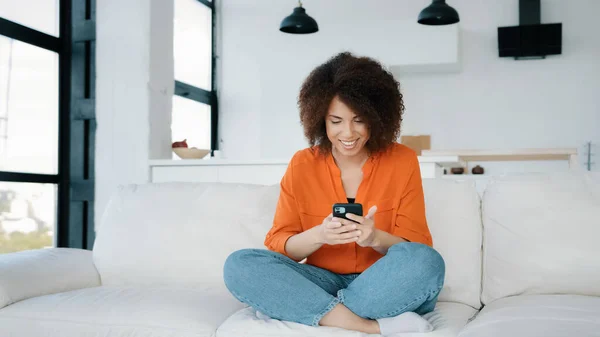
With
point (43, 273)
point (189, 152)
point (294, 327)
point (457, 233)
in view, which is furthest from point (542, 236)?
point (189, 152)

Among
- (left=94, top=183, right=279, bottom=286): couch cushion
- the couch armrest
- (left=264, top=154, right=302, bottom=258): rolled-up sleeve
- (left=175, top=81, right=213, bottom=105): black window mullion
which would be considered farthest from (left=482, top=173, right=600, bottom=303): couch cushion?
(left=175, top=81, right=213, bottom=105): black window mullion

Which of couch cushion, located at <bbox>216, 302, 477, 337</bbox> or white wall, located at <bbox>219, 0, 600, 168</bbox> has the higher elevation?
white wall, located at <bbox>219, 0, 600, 168</bbox>

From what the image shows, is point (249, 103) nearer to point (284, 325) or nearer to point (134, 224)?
point (134, 224)

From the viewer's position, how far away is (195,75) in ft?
22.3

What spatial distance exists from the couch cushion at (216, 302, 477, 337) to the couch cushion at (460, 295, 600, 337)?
6cm

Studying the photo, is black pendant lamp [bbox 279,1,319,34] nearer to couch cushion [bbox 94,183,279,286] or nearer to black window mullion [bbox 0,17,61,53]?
black window mullion [bbox 0,17,61,53]

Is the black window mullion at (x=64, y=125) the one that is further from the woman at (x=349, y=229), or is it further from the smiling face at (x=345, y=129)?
the smiling face at (x=345, y=129)

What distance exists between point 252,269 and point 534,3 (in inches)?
225

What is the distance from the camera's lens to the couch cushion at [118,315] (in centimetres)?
179

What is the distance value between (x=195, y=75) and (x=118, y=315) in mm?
5193

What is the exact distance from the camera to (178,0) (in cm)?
639

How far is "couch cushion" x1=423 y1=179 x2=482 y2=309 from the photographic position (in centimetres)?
205

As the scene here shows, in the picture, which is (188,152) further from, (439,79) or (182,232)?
(439,79)

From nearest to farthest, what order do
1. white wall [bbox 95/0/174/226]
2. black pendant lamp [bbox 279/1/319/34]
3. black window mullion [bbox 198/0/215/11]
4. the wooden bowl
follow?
white wall [bbox 95/0/174/226] → the wooden bowl → black pendant lamp [bbox 279/1/319/34] → black window mullion [bbox 198/0/215/11]
